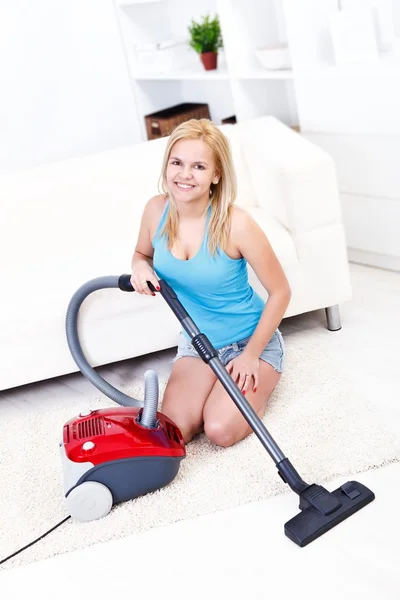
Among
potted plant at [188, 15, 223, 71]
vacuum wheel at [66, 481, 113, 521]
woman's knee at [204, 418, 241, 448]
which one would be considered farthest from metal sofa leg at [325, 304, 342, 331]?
potted plant at [188, 15, 223, 71]

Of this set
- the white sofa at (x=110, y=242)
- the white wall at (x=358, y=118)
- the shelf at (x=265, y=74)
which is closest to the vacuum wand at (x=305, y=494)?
the white sofa at (x=110, y=242)

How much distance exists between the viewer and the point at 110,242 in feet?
8.85

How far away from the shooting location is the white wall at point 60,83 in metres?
3.94

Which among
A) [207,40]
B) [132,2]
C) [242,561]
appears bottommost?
[242,561]

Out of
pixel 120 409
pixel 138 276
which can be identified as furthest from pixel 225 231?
pixel 120 409

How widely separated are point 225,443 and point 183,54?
2476 millimetres

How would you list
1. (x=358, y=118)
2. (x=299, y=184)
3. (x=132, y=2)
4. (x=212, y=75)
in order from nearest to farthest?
(x=299, y=184) < (x=358, y=118) < (x=212, y=75) < (x=132, y=2)

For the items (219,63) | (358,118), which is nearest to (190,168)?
(358,118)

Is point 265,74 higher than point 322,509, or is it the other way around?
point 265,74

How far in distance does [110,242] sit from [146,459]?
1.00 m

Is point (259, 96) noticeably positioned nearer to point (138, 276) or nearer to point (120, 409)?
point (138, 276)

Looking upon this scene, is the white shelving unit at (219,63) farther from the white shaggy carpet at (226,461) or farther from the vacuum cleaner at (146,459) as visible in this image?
the vacuum cleaner at (146,459)

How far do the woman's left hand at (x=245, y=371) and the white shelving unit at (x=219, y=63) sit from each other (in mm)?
1487

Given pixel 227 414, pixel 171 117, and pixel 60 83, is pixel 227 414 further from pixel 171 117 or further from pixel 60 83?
pixel 60 83
